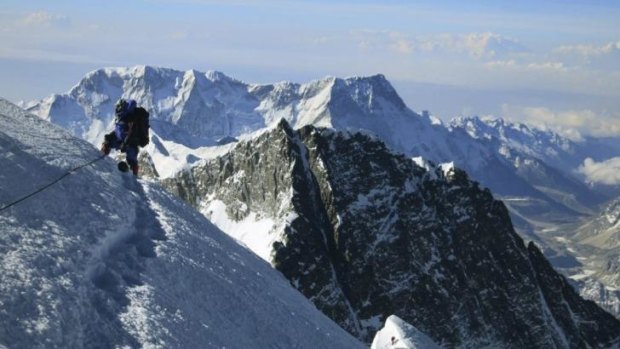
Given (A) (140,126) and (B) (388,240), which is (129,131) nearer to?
(A) (140,126)

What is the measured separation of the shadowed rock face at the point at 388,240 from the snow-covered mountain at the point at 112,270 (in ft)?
354

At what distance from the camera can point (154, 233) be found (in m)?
29.8

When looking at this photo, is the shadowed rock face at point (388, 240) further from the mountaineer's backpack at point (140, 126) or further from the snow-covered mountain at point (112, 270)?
the snow-covered mountain at point (112, 270)

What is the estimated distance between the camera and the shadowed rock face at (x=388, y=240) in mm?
147750

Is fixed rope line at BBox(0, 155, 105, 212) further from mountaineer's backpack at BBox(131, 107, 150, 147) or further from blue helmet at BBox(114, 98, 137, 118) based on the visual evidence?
blue helmet at BBox(114, 98, 137, 118)

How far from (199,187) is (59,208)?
147 m

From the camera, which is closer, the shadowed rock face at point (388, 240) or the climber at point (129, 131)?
the climber at point (129, 131)

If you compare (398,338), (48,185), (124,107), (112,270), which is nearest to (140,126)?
(124,107)

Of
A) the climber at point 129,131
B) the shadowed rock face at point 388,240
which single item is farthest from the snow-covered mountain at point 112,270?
the shadowed rock face at point 388,240

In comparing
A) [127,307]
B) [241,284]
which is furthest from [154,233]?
[127,307]

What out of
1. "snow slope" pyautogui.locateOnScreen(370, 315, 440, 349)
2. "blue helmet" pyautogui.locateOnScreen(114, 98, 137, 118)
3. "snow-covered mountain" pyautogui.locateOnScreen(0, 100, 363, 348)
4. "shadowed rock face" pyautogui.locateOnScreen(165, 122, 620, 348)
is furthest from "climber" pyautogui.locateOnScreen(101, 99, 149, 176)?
"shadowed rock face" pyautogui.locateOnScreen(165, 122, 620, 348)

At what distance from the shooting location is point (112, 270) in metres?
25.4

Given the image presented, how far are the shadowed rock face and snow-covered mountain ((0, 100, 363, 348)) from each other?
107980 millimetres

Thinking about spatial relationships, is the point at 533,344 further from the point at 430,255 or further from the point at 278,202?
the point at 278,202
